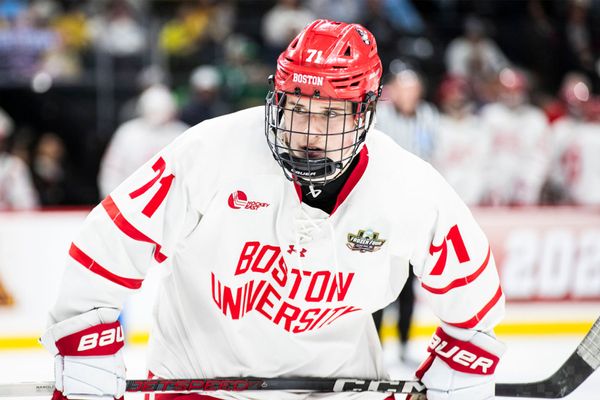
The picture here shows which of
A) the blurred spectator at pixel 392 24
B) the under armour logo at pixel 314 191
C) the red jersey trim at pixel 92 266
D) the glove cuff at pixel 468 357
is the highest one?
the under armour logo at pixel 314 191

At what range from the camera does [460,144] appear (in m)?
6.34

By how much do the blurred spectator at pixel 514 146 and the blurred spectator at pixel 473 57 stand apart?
3.14 ft

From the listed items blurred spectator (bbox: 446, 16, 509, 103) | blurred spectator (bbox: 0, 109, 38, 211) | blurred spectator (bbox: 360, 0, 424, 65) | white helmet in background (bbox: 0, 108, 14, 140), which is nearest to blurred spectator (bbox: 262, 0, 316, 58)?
blurred spectator (bbox: 360, 0, 424, 65)

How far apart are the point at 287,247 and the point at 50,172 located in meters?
4.81

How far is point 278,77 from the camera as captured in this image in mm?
2006

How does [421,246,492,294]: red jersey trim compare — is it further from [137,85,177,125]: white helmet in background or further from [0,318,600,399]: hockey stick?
[137,85,177,125]: white helmet in background

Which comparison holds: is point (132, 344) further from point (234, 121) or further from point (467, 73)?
point (467, 73)

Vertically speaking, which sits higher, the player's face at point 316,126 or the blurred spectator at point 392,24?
the player's face at point 316,126

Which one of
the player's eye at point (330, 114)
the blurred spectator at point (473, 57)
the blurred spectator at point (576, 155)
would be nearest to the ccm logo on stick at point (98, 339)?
the player's eye at point (330, 114)

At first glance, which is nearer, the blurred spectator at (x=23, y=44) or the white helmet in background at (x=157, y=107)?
the white helmet in background at (x=157, y=107)

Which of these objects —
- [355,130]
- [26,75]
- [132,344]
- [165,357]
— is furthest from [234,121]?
[26,75]

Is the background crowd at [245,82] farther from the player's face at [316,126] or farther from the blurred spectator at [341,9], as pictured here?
the player's face at [316,126]

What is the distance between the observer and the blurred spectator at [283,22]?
770 cm

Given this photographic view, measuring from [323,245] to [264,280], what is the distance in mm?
152
